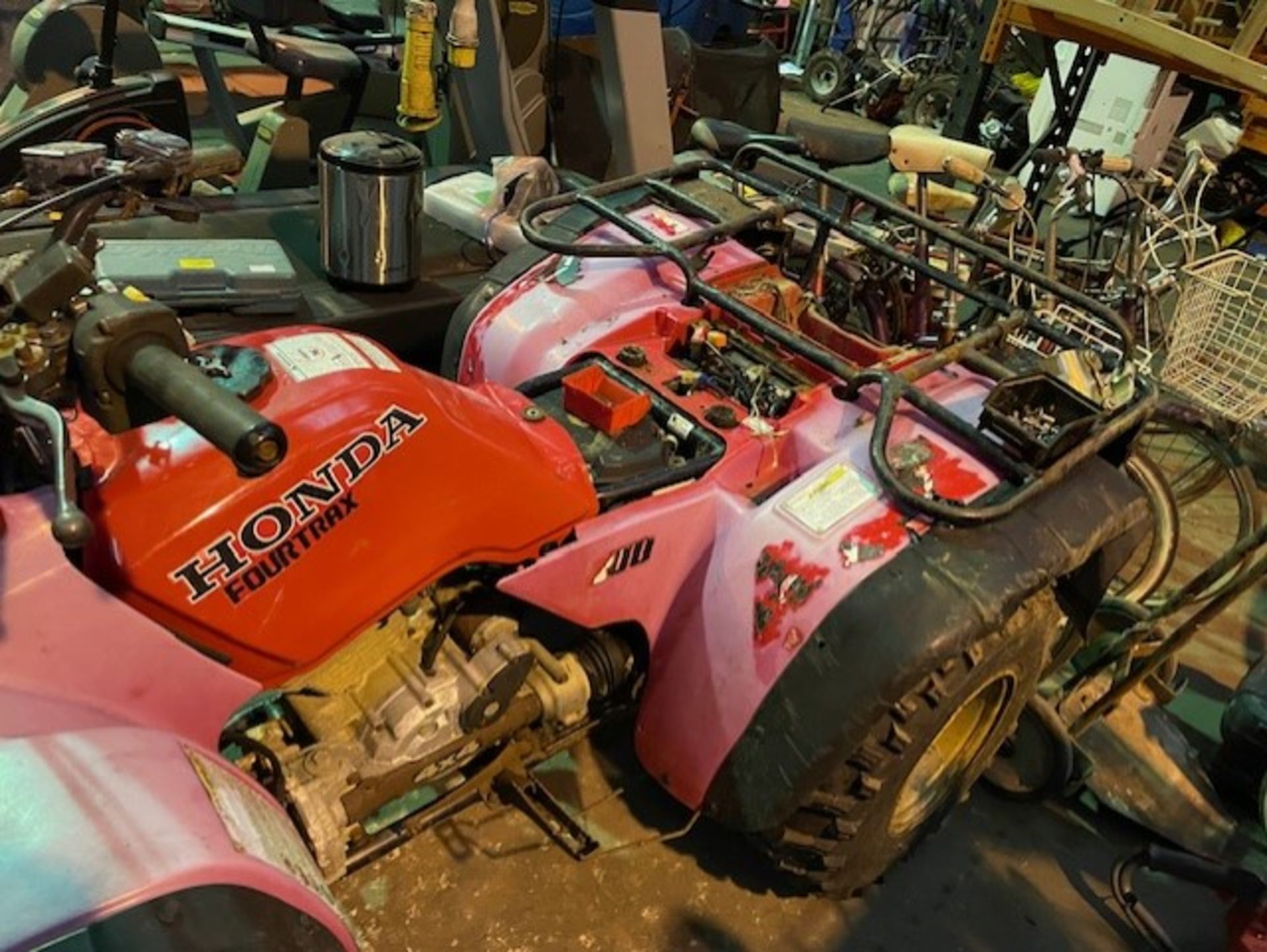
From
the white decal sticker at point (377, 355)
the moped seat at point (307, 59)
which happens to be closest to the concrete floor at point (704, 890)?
the white decal sticker at point (377, 355)

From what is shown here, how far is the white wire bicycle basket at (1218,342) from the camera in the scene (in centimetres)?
281

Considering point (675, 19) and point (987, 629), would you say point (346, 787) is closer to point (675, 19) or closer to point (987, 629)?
point (987, 629)

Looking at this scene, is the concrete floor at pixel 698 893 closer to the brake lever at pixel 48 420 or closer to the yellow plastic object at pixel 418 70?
the brake lever at pixel 48 420

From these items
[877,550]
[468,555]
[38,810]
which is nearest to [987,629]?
[877,550]

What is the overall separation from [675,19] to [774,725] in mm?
6428

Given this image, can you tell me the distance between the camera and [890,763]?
6.13 feet

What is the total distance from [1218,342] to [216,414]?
112 inches

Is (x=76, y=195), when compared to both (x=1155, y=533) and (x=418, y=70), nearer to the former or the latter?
(x=418, y=70)

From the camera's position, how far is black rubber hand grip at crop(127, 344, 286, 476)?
3.45 feet

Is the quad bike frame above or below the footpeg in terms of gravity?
above

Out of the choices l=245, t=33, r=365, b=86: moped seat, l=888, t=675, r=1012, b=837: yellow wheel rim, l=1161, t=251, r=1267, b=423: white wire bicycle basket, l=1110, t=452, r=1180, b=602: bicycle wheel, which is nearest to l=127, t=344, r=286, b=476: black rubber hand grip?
l=888, t=675, r=1012, b=837: yellow wheel rim

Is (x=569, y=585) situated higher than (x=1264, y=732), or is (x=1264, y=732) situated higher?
(x=569, y=585)

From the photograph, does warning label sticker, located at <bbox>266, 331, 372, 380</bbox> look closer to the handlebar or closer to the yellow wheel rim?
the handlebar

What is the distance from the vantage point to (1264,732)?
2406 millimetres
